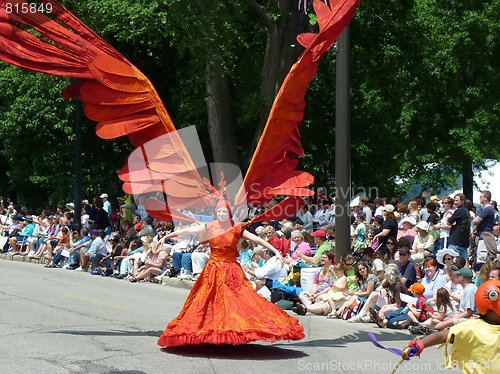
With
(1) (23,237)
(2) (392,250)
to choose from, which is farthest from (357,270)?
(1) (23,237)

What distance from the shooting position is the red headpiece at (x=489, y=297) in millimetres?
4023

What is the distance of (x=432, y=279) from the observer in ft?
33.5

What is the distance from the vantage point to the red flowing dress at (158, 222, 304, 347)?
6691 mm

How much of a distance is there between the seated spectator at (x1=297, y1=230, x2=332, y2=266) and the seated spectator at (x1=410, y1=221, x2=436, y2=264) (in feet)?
5.34

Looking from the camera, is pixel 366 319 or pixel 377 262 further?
pixel 377 262

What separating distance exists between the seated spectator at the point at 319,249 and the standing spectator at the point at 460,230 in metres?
2.36

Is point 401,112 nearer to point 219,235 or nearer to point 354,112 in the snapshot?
point 354,112

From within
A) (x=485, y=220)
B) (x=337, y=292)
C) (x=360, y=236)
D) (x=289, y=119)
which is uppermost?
(x=289, y=119)

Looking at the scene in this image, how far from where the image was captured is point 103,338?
25.9ft

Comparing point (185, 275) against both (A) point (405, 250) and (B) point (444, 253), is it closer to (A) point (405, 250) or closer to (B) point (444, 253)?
(A) point (405, 250)

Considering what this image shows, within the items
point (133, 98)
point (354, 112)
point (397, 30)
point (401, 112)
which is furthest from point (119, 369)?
point (401, 112)

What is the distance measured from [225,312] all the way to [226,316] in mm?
58

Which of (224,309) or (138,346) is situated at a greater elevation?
(224,309)

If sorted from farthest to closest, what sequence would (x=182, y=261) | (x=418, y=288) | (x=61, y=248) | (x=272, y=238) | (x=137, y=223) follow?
1. (x=61, y=248)
2. (x=137, y=223)
3. (x=182, y=261)
4. (x=272, y=238)
5. (x=418, y=288)
